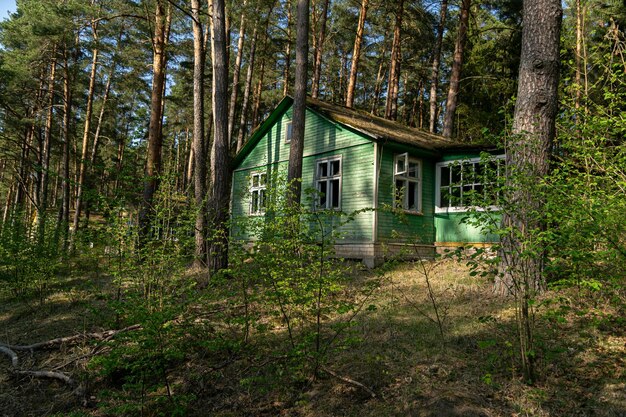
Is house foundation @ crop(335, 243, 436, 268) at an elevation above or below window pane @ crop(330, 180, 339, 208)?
below

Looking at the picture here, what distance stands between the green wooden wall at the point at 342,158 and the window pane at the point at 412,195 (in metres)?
1.38

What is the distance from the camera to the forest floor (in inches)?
140

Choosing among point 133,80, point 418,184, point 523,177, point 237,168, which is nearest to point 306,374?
point 523,177

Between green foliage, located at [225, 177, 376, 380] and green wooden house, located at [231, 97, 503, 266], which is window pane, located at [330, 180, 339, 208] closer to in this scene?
green wooden house, located at [231, 97, 503, 266]

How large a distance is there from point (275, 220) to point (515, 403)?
2.98 m

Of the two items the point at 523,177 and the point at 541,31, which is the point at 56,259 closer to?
the point at 523,177

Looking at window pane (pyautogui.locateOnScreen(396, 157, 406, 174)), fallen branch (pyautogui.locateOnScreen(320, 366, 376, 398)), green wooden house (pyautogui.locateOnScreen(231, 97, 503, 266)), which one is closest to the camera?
fallen branch (pyautogui.locateOnScreen(320, 366, 376, 398))

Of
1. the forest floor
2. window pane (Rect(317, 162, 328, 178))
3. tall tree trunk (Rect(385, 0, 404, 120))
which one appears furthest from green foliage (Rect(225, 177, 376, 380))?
tall tree trunk (Rect(385, 0, 404, 120))

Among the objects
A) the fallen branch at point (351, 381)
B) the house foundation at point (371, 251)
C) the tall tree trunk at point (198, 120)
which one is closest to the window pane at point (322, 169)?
the house foundation at point (371, 251)

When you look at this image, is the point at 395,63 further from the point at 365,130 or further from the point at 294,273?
the point at 294,273

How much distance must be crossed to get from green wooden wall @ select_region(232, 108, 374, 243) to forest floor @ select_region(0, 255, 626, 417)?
527 centimetres

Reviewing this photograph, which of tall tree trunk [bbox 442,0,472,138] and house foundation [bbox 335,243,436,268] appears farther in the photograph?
tall tree trunk [bbox 442,0,472,138]

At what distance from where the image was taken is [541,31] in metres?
6.14

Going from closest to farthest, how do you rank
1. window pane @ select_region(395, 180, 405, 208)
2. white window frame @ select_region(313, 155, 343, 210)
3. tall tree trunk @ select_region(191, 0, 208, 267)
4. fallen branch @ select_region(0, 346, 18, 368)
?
fallen branch @ select_region(0, 346, 18, 368) < window pane @ select_region(395, 180, 405, 208) < tall tree trunk @ select_region(191, 0, 208, 267) < white window frame @ select_region(313, 155, 343, 210)
